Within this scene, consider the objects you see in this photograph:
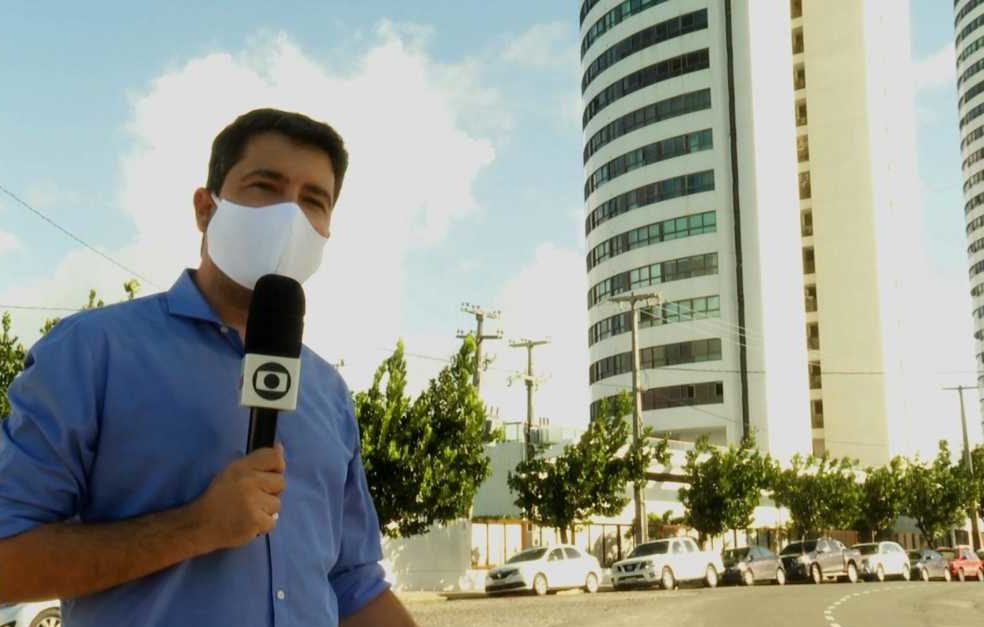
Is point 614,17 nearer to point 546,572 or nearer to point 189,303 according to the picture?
point 546,572

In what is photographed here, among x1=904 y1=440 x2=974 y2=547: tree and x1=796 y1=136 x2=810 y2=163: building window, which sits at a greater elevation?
x1=796 y1=136 x2=810 y2=163: building window

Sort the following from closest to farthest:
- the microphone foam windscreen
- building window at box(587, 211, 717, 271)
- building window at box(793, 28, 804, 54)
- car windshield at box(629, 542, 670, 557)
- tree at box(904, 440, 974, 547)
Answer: the microphone foam windscreen < car windshield at box(629, 542, 670, 557) < tree at box(904, 440, 974, 547) < building window at box(587, 211, 717, 271) < building window at box(793, 28, 804, 54)

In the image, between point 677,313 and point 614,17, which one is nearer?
point 677,313

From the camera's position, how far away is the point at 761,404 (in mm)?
73625

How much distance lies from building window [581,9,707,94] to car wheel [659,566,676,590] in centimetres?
5512

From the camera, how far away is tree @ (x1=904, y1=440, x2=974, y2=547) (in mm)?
63656

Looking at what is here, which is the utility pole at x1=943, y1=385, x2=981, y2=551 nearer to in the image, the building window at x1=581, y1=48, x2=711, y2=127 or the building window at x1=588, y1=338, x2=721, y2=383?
the building window at x1=588, y1=338, x2=721, y2=383

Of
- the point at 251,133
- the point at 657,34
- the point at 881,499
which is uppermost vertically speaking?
the point at 657,34

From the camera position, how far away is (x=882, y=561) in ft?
146

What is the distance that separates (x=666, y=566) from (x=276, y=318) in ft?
112

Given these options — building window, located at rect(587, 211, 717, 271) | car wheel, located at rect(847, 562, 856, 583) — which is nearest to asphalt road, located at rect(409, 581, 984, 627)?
car wheel, located at rect(847, 562, 856, 583)

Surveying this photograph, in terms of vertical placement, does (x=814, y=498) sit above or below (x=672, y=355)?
below

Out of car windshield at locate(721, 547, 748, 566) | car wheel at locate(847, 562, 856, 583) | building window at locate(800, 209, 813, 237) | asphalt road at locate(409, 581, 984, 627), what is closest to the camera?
asphalt road at locate(409, 581, 984, 627)

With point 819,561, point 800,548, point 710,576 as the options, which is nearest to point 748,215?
point 800,548
